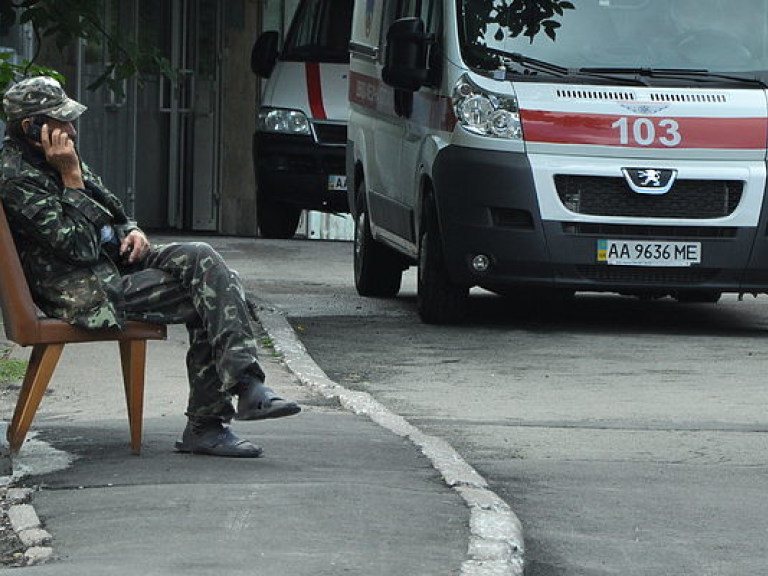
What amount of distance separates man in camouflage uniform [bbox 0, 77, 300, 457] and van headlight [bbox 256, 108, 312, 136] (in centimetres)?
1212

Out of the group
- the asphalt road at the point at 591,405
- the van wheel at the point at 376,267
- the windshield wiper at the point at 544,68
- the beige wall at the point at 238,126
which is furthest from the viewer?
the beige wall at the point at 238,126

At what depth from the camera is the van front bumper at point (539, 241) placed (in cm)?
1279

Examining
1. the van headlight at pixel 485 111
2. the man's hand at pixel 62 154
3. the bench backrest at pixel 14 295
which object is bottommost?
the van headlight at pixel 485 111

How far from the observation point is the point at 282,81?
2017cm

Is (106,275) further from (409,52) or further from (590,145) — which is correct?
(409,52)

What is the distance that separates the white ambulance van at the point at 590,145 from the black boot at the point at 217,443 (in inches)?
205

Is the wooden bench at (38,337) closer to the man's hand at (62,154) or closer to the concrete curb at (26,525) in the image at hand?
the man's hand at (62,154)

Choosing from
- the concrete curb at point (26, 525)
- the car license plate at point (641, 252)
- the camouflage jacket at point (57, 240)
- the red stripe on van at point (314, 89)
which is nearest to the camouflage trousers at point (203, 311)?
the camouflage jacket at point (57, 240)

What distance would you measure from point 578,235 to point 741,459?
14.7 feet

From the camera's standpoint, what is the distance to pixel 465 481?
23.9ft

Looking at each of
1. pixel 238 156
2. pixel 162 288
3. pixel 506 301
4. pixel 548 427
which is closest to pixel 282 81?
pixel 238 156

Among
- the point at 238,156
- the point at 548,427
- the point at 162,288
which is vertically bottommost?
the point at 238,156

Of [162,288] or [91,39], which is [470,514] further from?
[91,39]

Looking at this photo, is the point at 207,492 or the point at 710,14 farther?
the point at 710,14
